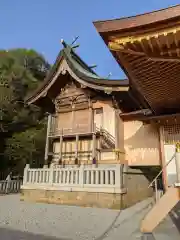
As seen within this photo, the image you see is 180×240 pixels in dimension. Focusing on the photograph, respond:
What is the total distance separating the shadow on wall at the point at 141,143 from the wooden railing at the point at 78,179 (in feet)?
6.53

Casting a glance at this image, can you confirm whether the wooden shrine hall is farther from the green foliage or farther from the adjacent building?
the green foliage

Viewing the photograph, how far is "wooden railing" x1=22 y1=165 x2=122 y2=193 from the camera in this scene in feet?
29.7

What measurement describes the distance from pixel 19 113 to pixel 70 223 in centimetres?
1882

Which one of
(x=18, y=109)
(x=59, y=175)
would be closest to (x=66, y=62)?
(x=59, y=175)

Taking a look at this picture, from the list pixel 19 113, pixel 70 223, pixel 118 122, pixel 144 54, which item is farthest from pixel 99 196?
pixel 19 113

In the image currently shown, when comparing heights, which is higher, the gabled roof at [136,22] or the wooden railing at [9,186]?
the gabled roof at [136,22]

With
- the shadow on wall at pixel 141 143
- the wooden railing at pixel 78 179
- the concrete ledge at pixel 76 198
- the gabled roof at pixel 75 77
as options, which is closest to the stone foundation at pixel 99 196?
the concrete ledge at pixel 76 198

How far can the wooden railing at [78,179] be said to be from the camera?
9.05 m

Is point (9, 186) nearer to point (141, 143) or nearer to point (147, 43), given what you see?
point (141, 143)

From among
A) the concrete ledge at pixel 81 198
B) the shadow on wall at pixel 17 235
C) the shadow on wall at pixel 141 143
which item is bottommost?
the shadow on wall at pixel 17 235

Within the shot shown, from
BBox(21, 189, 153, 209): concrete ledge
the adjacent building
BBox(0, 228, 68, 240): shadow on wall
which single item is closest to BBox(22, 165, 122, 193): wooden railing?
the adjacent building

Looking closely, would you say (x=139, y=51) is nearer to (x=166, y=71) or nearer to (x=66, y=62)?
(x=166, y=71)

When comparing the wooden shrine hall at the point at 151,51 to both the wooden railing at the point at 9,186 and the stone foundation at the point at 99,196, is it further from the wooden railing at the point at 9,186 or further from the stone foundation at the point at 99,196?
the wooden railing at the point at 9,186

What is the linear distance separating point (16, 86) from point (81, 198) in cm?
2052
